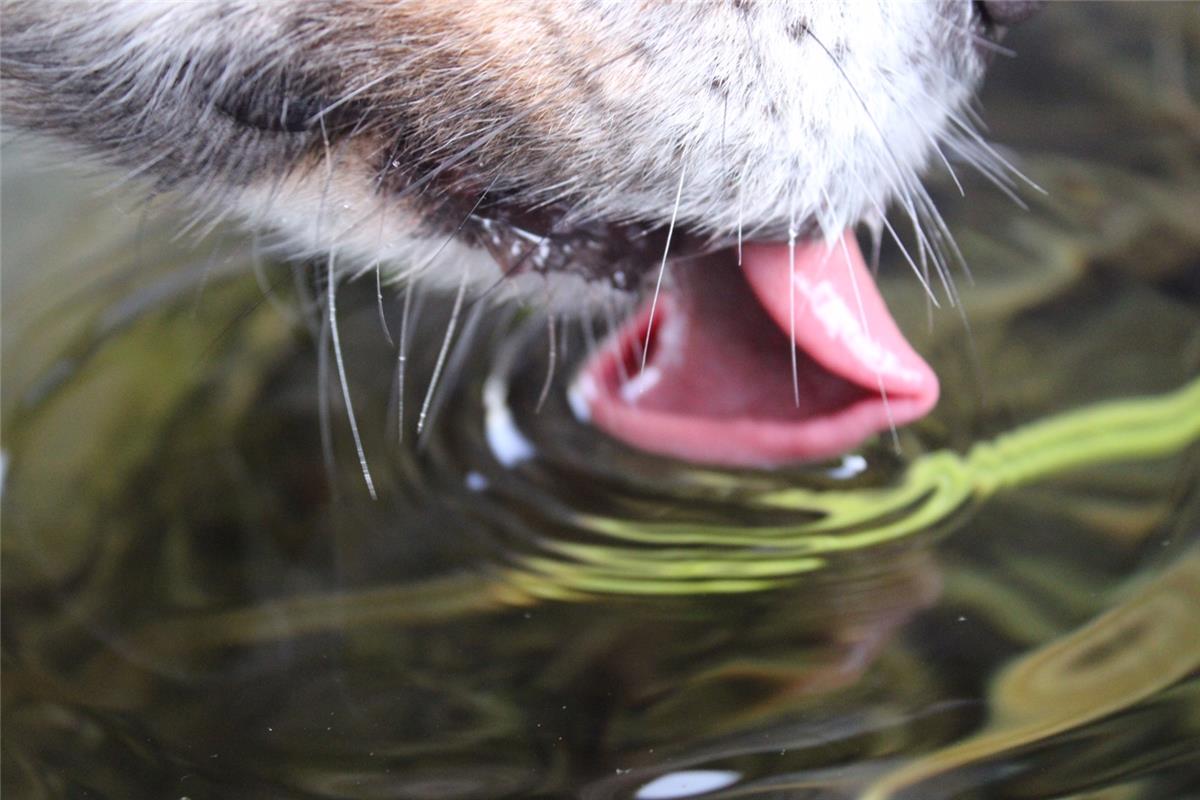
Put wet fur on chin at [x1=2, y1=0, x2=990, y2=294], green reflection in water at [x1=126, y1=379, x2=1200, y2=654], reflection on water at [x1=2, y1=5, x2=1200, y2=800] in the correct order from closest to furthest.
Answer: wet fur on chin at [x1=2, y1=0, x2=990, y2=294] < reflection on water at [x1=2, y1=5, x2=1200, y2=800] < green reflection in water at [x1=126, y1=379, x2=1200, y2=654]

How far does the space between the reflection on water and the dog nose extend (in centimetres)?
38

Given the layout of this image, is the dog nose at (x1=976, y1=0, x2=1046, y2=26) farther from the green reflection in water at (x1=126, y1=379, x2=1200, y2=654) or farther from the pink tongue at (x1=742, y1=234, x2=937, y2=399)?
the green reflection in water at (x1=126, y1=379, x2=1200, y2=654)

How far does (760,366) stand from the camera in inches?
45.4

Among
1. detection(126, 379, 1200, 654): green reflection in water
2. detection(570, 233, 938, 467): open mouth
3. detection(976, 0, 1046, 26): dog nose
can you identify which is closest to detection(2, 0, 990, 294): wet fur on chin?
detection(976, 0, 1046, 26): dog nose

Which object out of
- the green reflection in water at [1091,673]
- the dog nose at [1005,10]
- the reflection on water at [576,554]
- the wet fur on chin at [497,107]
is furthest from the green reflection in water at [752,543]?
the dog nose at [1005,10]

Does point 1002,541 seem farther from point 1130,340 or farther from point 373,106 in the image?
point 373,106

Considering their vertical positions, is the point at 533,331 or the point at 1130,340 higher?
the point at 533,331

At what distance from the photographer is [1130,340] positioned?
1.16 m

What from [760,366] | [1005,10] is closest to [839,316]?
[760,366]

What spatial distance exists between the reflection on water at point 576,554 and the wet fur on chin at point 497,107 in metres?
0.19

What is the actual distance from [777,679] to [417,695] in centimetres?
→ 26

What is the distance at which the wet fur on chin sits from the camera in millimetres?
758

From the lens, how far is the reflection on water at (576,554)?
2.83ft

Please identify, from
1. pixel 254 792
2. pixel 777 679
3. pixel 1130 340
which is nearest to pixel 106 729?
pixel 254 792
